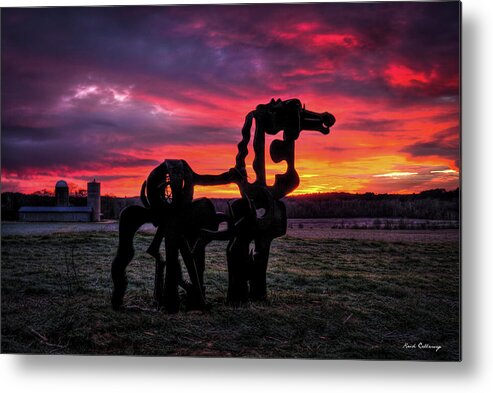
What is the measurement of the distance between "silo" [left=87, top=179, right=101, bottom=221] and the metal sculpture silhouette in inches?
40.9

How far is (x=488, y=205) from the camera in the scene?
375 centimetres

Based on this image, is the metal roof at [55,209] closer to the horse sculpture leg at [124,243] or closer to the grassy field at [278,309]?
the grassy field at [278,309]

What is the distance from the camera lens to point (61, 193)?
4.80m

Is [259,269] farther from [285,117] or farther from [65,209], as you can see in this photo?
[65,209]

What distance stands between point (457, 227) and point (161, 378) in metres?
2.79

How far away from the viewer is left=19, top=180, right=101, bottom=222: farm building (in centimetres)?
468

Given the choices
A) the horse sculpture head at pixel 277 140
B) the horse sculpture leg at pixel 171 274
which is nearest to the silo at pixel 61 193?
the horse sculpture leg at pixel 171 274

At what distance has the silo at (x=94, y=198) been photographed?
15.7 ft

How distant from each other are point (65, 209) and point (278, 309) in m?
2.45

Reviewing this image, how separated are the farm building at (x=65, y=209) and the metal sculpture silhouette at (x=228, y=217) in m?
1.07
